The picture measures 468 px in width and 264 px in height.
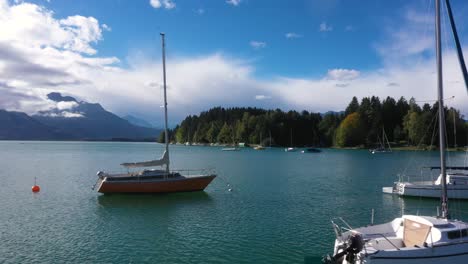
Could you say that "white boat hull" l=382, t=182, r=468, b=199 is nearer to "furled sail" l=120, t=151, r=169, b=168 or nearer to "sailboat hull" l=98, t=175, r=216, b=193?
"sailboat hull" l=98, t=175, r=216, b=193

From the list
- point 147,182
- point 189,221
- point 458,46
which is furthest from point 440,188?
point 147,182

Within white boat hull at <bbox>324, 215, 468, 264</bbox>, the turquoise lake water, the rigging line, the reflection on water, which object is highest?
the rigging line

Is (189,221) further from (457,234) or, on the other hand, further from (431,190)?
(431,190)

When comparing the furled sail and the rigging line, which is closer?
the rigging line

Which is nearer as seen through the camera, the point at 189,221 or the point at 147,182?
the point at 189,221

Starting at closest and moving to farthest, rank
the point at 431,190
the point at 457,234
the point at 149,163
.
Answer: the point at 457,234, the point at 431,190, the point at 149,163

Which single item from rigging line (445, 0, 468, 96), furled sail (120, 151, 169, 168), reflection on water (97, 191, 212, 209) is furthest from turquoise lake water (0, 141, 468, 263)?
rigging line (445, 0, 468, 96)

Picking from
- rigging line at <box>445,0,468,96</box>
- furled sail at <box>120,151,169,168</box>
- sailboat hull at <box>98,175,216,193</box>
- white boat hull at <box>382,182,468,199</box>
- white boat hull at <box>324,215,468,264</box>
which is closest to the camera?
white boat hull at <box>324,215,468,264</box>

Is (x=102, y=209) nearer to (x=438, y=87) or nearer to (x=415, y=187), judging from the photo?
(x=438, y=87)

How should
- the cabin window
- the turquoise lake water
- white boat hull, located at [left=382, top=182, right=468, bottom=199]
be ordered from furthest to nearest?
1. white boat hull, located at [left=382, top=182, right=468, bottom=199]
2. the turquoise lake water
3. the cabin window

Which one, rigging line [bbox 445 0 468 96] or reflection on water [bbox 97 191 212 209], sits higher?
rigging line [bbox 445 0 468 96]

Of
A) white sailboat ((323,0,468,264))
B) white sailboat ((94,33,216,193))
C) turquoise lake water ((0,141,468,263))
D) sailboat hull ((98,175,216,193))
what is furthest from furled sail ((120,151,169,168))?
white sailboat ((323,0,468,264))

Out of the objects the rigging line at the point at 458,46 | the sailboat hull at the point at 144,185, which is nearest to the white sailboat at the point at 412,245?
the rigging line at the point at 458,46

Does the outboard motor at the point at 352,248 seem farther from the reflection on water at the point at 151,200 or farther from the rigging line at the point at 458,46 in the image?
the reflection on water at the point at 151,200
